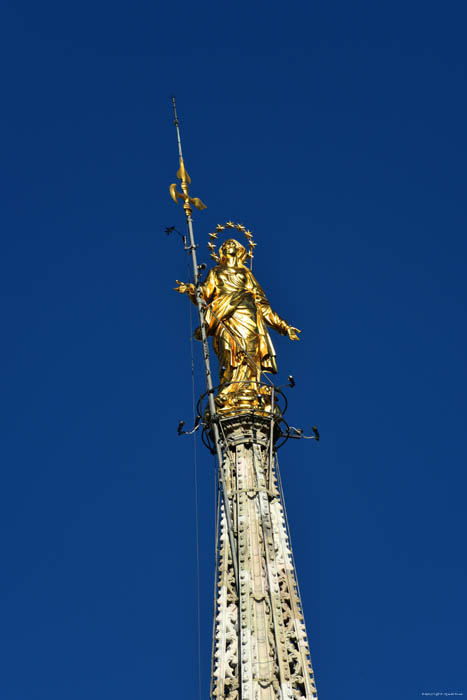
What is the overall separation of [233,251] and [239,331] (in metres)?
4.72

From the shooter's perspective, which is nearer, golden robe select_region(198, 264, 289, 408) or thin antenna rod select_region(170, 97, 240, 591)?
thin antenna rod select_region(170, 97, 240, 591)

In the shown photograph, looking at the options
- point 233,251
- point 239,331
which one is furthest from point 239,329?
point 233,251

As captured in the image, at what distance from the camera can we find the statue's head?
40781 millimetres

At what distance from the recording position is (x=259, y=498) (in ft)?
107

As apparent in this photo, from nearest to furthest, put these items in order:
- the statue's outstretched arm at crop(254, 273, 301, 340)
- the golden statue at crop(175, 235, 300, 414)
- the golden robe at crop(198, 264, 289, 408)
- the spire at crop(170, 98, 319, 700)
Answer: the spire at crop(170, 98, 319, 700)
the golden statue at crop(175, 235, 300, 414)
the golden robe at crop(198, 264, 289, 408)
the statue's outstretched arm at crop(254, 273, 301, 340)

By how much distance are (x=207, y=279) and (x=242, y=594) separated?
12.9 meters

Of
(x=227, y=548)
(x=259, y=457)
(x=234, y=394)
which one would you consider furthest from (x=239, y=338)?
(x=227, y=548)

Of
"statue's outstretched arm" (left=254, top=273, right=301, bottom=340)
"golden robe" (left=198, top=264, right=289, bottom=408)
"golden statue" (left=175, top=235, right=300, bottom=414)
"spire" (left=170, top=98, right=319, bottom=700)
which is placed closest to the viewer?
"spire" (left=170, top=98, right=319, bottom=700)

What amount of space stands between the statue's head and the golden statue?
426 mm

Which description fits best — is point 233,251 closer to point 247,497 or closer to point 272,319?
point 272,319

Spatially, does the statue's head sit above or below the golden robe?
above

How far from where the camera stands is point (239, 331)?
1468 inches

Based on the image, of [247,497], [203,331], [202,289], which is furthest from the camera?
[202,289]

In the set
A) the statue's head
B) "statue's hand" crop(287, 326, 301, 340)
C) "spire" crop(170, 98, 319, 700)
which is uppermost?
the statue's head
